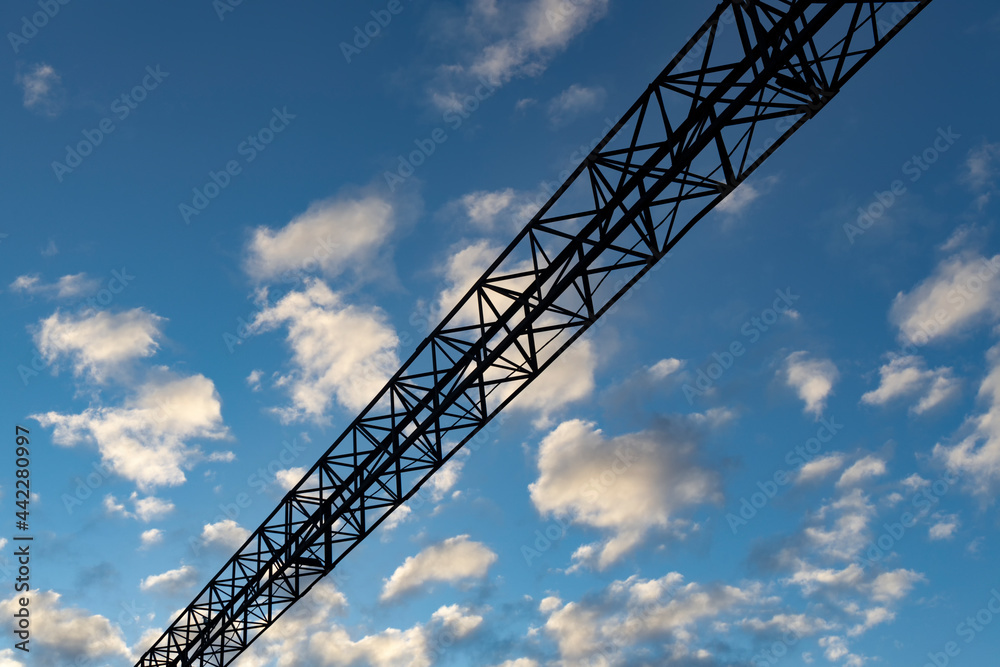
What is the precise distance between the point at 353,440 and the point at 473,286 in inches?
194

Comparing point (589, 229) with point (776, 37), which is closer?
point (776, 37)

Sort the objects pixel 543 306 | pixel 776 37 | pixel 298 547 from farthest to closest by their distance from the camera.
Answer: pixel 298 547, pixel 543 306, pixel 776 37

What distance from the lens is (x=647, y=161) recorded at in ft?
41.0

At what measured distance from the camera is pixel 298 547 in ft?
61.4

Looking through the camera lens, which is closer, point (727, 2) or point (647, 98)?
point (727, 2)

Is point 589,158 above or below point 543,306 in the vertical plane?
above

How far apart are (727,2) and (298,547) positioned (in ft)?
49.5

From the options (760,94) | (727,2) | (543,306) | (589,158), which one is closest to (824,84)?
(760,94)

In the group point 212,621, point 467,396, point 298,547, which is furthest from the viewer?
point 212,621

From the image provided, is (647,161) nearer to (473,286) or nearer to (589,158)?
(589,158)

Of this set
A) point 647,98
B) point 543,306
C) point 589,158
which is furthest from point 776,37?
point 543,306

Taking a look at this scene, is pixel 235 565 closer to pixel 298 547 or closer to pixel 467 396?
pixel 298 547

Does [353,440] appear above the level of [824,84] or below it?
above

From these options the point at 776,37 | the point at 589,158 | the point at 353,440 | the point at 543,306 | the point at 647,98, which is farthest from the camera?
the point at 353,440
